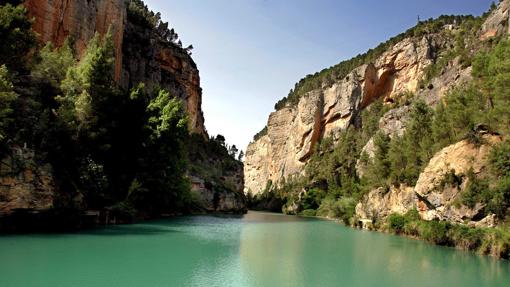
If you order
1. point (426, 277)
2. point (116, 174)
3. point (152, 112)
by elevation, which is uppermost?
point (152, 112)

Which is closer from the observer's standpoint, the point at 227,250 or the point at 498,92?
the point at 227,250

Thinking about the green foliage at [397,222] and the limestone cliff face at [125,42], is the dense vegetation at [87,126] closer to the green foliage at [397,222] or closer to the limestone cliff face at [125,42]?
the limestone cliff face at [125,42]

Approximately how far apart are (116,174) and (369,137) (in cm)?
6425

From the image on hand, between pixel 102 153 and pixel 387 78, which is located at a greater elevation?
pixel 387 78

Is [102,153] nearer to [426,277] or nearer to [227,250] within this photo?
[227,250]

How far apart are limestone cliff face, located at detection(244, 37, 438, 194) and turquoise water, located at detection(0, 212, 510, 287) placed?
76141mm

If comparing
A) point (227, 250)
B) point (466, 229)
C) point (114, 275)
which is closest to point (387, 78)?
point (466, 229)

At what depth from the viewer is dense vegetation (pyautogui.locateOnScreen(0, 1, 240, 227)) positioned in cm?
2986

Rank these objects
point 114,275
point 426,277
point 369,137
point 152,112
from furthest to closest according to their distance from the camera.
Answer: point 369,137, point 152,112, point 426,277, point 114,275

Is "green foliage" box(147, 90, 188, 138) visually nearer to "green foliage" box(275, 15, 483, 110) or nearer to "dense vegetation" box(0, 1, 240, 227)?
"dense vegetation" box(0, 1, 240, 227)

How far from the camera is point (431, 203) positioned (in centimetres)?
3381

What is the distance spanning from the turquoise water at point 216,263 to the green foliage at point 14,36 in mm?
14096

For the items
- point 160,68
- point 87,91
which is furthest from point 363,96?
point 87,91

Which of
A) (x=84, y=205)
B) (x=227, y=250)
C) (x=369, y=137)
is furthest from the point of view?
(x=369, y=137)
